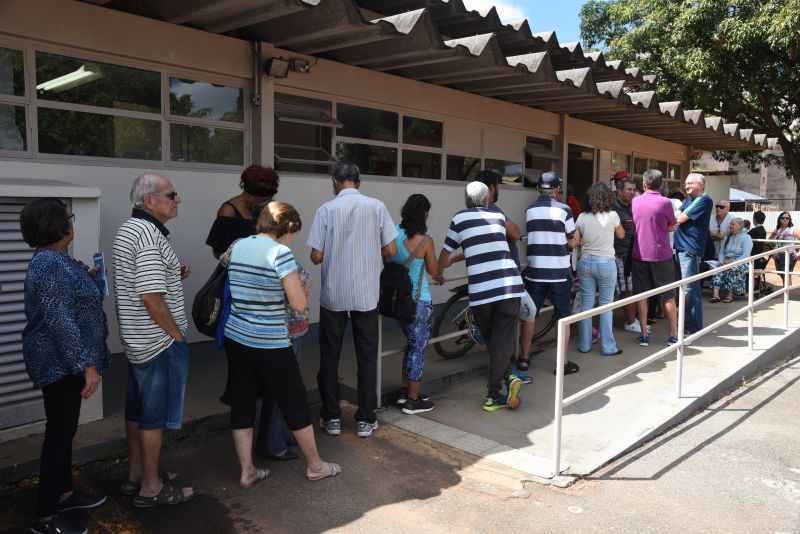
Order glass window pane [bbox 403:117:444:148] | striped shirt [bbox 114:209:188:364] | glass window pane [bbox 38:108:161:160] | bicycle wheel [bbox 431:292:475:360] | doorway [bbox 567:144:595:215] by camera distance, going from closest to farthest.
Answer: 1. striped shirt [bbox 114:209:188:364]
2. glass window pane [bbox 38:108:161:160]
3. bicycle wheel [bbox 431:292:475:360]
4. glass window pane [bbox 403:117:444:148]
5. doorway [bbox 567:144:595:215]

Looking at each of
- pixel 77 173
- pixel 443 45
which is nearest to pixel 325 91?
pixel 443 45

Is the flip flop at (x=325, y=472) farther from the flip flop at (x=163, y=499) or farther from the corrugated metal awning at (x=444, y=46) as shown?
the corrugated metal awning at (x=444, y=46)

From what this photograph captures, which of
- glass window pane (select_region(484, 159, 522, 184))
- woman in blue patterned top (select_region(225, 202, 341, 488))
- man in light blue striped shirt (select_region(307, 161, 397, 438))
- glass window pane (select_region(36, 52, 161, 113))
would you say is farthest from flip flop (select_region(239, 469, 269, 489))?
glass window pane (select_region(484, 159, 522, 184))

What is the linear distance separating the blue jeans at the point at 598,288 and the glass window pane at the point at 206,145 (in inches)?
138

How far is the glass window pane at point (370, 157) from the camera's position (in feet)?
23.1

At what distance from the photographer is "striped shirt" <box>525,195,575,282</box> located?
5.40 m

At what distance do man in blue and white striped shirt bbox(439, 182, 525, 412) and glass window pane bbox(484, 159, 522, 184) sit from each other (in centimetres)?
452

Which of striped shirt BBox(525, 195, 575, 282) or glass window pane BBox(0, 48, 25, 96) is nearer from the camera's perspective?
glass window pane BBox(0, 48, 25, 96)

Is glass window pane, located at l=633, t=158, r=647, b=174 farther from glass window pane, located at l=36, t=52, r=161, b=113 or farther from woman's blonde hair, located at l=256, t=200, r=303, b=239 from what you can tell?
woman's blonde hair, located at l=256, t=200, r=303, b=239

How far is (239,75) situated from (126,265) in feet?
10.6

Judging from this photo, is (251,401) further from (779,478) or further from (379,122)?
(379,122)

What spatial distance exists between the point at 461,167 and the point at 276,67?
3.39 m

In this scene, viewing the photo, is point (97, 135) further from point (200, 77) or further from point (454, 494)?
point (454, 494)

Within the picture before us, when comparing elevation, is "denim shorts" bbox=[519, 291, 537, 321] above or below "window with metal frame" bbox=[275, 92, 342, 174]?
below
